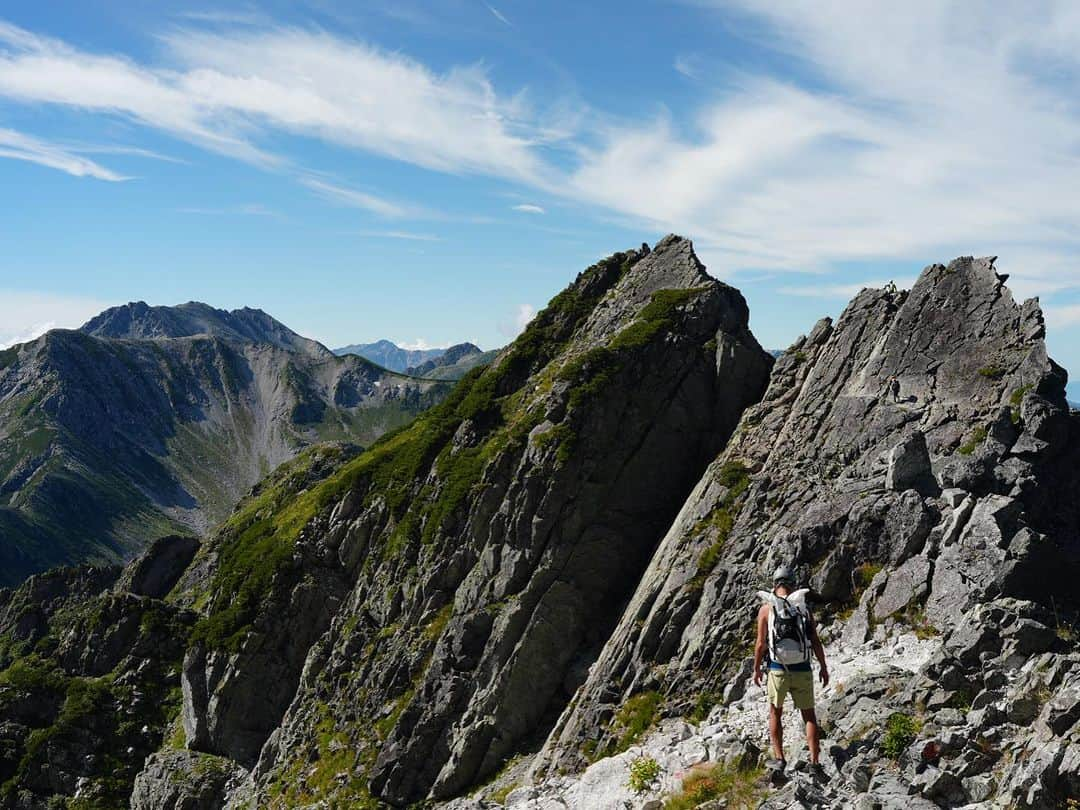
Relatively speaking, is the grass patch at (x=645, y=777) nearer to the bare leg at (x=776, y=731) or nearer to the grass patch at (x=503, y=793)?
the bare leg at (x=776, y=731)

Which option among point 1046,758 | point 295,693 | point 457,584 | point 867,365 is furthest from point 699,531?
point 295,693

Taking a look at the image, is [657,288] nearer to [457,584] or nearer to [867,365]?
[867,365]

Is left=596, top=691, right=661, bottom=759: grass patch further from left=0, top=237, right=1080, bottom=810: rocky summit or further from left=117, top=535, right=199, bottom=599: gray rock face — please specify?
left=117, top=535, right=199, bottom=599: gray rock face

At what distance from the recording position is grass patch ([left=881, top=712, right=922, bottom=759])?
17016 mm

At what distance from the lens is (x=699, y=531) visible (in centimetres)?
3750

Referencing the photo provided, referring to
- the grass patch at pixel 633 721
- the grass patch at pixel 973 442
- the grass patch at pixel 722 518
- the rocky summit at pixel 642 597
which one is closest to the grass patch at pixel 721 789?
the rocky summit at pixel 642 597

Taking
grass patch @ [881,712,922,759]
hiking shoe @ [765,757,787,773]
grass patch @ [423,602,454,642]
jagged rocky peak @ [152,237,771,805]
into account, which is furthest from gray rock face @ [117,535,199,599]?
grass patch @ [881,712,922,759]

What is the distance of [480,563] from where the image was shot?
150 ft

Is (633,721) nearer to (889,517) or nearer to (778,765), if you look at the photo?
(889,517)

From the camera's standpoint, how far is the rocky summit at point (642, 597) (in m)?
20.1

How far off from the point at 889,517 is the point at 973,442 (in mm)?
5525

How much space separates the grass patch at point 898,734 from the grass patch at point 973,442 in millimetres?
16259

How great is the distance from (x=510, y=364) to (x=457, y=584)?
20190 millimetres

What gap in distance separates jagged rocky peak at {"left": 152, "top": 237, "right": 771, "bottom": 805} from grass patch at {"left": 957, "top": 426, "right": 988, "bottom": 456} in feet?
55.2
